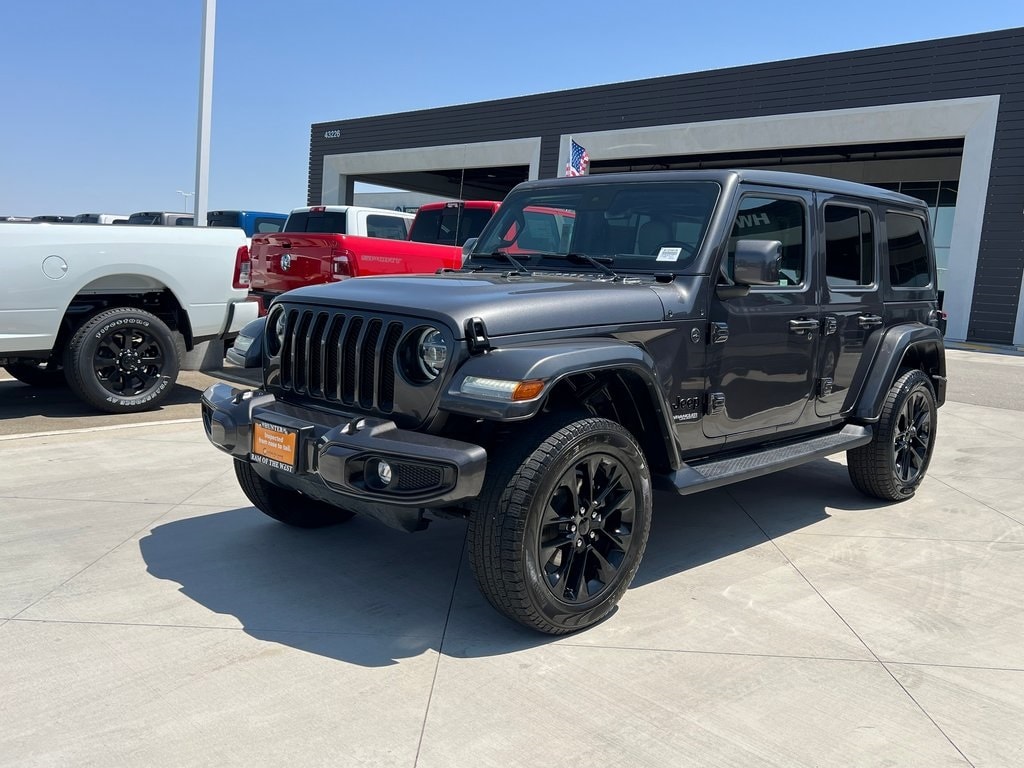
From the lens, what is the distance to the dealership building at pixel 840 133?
1898cm

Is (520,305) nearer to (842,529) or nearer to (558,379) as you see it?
(558,379)

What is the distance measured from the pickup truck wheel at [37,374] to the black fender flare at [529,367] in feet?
20.8

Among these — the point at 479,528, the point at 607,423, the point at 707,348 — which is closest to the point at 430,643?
the point at 479,528

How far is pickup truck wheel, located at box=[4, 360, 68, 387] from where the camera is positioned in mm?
8195

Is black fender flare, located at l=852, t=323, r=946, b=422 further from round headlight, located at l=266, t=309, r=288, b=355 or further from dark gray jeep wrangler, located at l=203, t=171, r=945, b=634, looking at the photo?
round headlight, located at l=266, t=309, r=288, b=355

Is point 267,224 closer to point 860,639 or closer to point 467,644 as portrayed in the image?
point 467,644

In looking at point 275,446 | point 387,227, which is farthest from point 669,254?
point 387,227

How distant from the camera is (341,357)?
11.5 feet

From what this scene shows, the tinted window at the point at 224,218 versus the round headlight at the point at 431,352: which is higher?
the tinted window at the point at 224,218

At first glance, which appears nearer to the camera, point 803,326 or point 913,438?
point 803,326

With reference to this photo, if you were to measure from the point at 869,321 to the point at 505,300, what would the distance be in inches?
110

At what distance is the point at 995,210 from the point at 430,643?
19841 mm

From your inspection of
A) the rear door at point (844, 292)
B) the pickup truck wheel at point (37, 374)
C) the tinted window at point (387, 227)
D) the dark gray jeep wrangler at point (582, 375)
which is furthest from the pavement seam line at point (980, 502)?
the tinted window at point (387, 227)

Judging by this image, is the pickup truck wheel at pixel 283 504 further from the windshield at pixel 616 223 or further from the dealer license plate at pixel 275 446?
the windshield at pixel 616 223
